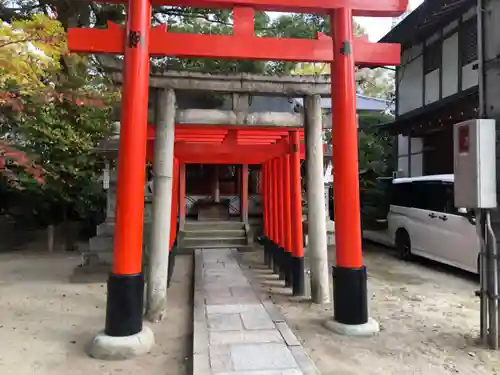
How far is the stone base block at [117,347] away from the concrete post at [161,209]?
112 cm

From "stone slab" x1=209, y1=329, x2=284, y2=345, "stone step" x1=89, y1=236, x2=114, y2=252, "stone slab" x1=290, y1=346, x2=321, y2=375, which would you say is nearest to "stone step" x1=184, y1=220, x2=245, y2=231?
"stone step" x1=89, y1=236, x2=114, y2=252

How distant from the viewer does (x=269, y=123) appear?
6383mm

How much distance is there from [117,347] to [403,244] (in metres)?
8.42

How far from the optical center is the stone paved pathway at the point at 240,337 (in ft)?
12.6

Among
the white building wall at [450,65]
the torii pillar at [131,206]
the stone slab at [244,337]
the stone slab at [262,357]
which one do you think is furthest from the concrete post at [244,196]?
the stone slab at [262,357]

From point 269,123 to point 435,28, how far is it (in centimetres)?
930

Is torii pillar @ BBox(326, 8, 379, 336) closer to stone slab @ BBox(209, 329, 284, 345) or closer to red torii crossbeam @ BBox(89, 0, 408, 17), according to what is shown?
red torii crossbeam @ BBox(89, 0, 408, 17)

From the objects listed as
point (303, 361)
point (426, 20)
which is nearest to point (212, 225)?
point (426, 20)

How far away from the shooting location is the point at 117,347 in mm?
4246

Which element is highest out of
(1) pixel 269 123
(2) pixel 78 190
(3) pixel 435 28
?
(3) pixel 435 28

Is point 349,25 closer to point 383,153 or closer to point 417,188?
point 417,188

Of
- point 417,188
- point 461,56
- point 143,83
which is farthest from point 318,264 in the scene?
point 461,56

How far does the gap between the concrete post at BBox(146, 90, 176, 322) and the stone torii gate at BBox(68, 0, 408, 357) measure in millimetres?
882

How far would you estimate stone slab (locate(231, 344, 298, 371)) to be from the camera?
152 inches
